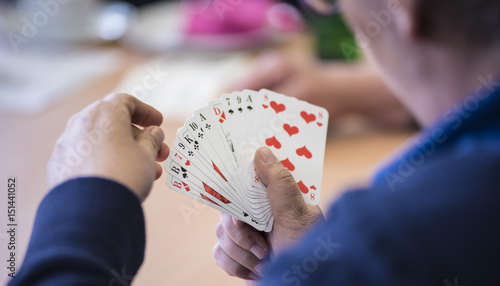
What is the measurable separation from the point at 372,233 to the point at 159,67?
155 cm

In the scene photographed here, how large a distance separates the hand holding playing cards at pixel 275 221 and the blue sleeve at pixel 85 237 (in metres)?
0.18

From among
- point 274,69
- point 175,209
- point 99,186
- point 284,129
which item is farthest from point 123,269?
point 274,69

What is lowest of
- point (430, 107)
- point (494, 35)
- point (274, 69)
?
point (274, 69)

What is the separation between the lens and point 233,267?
916mm

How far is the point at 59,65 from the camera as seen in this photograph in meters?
2.00

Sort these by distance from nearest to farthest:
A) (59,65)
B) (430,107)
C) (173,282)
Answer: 1. (430,107)
2. (173,282)
3. (59,65)

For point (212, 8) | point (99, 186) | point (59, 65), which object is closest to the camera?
point (99, 186)

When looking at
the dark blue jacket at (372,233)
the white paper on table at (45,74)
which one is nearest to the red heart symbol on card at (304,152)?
the dark blue jacket at (372,233)

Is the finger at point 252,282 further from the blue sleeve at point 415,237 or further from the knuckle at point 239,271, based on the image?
the blue sleeve at point 415,237

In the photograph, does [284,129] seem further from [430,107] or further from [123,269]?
[123,269]

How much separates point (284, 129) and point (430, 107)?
0.22 m

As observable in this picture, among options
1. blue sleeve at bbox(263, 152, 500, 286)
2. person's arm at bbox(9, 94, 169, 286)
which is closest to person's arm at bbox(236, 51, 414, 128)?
person's arm at bbox(9, 94, 169, 286)

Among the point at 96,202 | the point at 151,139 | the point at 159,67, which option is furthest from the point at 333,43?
the point at 96,202

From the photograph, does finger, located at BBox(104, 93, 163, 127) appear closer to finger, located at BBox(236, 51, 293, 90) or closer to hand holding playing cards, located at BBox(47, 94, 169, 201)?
hand holding playing cards, located at BBox(47, 94, 169, 201)
